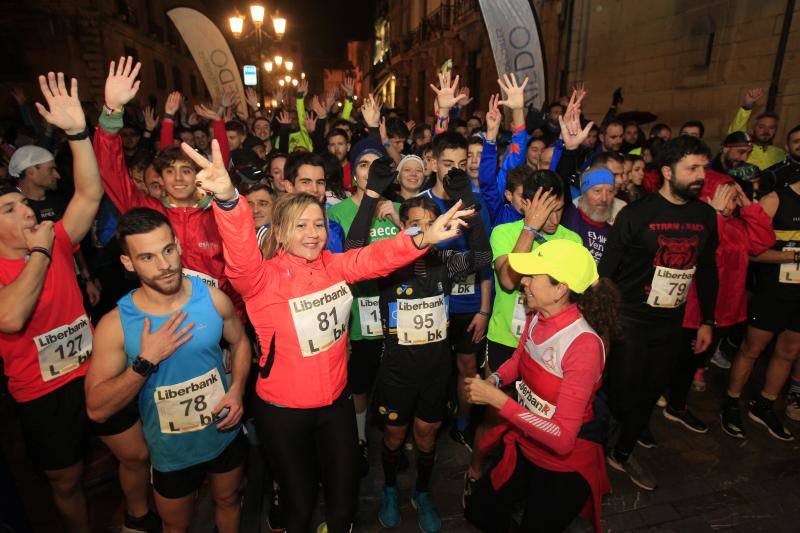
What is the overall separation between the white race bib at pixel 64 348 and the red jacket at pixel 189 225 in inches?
34.3

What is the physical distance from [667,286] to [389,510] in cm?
273

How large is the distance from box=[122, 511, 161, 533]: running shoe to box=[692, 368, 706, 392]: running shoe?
5464 millimetres

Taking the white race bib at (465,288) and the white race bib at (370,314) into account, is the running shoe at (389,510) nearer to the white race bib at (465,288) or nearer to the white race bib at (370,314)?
the white race bib at (370,314)

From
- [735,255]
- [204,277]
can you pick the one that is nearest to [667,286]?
[735,255]

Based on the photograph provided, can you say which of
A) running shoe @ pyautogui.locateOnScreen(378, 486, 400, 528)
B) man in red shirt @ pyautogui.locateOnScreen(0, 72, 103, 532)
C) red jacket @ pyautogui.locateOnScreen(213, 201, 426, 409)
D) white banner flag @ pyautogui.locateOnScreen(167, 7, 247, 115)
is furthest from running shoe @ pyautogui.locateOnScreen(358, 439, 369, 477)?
white banner flag @ pyautogui.locateOnScreen(167, 7, 247, 115)

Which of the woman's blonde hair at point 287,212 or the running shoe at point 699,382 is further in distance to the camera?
the running shoe at point 699,382

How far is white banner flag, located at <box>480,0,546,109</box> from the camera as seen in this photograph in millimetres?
8281

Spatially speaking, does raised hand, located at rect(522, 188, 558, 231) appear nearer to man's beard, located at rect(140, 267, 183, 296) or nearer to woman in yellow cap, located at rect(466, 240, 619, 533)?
woman in yellow cap, located at rect(466, 240, 619, 533)

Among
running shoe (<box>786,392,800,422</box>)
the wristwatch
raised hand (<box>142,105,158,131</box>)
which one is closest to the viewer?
the wristwatch

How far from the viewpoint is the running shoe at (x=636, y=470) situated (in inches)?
141

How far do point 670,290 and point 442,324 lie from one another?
184cm

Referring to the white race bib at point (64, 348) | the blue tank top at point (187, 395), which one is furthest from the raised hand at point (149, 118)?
the blue tank top at point (187, 395)

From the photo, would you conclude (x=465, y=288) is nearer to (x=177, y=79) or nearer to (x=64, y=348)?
→ (x=64, y=348)

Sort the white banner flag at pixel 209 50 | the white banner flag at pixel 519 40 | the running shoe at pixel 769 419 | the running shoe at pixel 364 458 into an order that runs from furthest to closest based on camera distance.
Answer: the white banner flag at pixel 209 50 < the white banner flag at pixel 519 40 < the running shoe at pixel 769 419 < the running shoe at pixel 364 458
